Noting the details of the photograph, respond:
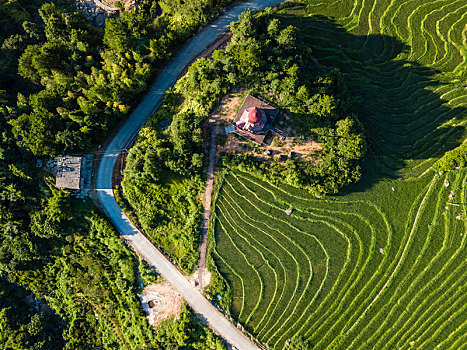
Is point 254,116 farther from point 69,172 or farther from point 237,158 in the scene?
point 69,172

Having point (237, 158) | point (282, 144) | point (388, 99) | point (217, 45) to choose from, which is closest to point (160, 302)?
point (237, 158)

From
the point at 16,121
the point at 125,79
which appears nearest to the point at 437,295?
the point at 125,79

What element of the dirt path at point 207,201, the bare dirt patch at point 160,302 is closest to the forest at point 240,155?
the dirt path at point 207,201

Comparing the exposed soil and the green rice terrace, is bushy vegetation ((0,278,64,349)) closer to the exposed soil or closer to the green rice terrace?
the green rice terrace

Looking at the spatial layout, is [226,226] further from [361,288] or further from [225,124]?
[361,288]

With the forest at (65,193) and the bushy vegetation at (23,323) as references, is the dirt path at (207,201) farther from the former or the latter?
the bushy vegetation at (23,323)

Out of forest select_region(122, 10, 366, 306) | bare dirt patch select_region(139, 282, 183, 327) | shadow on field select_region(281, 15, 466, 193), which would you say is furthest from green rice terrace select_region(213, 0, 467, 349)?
bare dirt patch select_region(139, 282, 183, 327)
